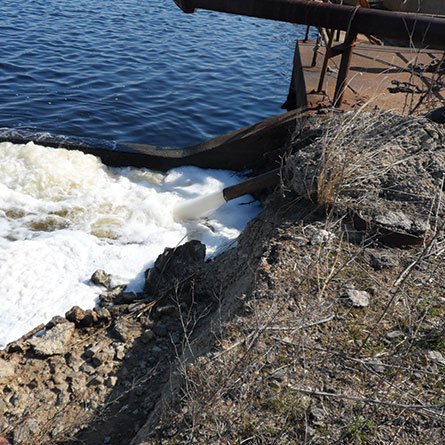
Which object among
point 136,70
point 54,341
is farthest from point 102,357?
point 136,70

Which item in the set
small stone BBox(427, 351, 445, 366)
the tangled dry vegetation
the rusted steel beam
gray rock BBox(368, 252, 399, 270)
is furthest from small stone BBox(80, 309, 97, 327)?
the rusted steel beam

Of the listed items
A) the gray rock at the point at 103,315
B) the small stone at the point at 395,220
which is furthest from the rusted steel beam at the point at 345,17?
the gray rock at the point at 103,315

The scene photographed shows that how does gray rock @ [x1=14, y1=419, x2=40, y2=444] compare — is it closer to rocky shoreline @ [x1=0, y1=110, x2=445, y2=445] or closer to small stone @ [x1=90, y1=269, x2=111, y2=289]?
rocky shoreline @ [x1=0, y1=110, x2=445, y2=445]

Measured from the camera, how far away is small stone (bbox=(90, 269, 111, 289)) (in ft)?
13.3

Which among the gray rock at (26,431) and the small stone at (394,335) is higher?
the small stone at (394,335)

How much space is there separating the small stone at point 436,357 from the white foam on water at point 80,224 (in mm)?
2482

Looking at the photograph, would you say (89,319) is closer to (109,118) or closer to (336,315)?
(336,315)

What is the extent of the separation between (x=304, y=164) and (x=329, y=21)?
1601 mm

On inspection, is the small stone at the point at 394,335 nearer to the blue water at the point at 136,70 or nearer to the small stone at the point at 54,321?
the small stone at the point at 54,321

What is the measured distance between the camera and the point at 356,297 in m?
2.55

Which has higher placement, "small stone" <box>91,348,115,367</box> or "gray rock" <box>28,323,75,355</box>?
"small stone" <box>91,348,115,367</box>

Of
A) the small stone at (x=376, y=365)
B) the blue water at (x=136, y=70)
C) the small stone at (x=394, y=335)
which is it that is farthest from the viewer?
the blue water at (x=136, y=70)

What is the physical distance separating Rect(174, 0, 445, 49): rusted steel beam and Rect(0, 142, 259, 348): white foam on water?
88.7 inches

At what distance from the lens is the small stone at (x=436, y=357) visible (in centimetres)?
215
